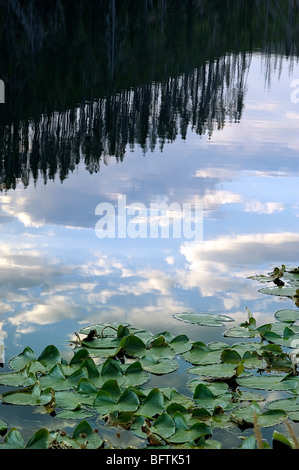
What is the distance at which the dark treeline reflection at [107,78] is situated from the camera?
39.7ft

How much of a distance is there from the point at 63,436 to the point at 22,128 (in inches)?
383

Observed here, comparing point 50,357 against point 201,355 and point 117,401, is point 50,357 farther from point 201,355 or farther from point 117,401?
point 201,355

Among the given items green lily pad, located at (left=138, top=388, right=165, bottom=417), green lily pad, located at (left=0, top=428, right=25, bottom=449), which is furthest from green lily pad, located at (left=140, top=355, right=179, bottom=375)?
green lily pad, located at (left=0, top=428, right=25, bottom=449)

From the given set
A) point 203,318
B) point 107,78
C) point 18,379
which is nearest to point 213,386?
point 18,379

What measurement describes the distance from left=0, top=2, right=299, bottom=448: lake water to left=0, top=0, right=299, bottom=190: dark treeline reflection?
8 centimetres

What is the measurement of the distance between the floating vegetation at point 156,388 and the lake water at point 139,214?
0.20 meters

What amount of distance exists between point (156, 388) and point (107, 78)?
1611cm

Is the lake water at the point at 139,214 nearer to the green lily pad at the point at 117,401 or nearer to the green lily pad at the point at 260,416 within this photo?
the green lily pad at the point at 117,401

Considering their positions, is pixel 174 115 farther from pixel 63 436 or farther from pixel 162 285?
pixel 63 436

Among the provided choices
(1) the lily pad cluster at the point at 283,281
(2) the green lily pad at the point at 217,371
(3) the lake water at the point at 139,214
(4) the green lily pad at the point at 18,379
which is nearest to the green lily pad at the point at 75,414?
(3) the lake water at the point at 139,214

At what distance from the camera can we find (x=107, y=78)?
63.2 feet

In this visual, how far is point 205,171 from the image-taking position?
35.1 ft
